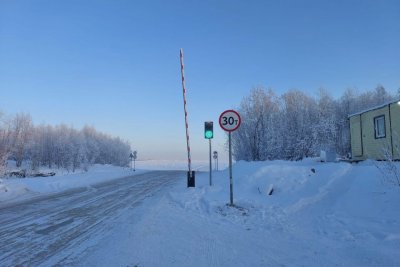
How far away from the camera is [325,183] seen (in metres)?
11.9

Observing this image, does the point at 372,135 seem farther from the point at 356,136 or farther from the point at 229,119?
the point at 229,119

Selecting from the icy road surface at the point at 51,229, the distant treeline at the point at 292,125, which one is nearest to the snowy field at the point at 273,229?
the icy road surface at the point at 51,229

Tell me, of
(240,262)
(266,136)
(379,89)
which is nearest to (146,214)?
(240,262)

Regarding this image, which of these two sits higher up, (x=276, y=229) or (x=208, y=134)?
(x=208, y=134)

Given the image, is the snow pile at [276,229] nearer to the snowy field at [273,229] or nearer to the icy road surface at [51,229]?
the snowy field at [273,229]

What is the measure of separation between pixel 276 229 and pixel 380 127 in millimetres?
15779

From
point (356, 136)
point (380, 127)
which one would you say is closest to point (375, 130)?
point (380, 127)

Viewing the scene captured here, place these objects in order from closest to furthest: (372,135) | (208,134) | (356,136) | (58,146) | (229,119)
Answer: (229,119), (208,134), (372,135), (356,136), (58,146)

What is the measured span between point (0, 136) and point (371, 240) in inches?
2251

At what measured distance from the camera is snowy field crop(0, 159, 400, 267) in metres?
5.39

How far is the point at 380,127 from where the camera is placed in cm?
2023

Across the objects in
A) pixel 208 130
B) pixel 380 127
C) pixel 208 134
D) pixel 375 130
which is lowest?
pixel 208 134

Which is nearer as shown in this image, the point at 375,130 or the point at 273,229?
the point at 273,229

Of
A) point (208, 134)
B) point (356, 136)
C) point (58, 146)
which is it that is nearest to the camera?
point (208, 134)
